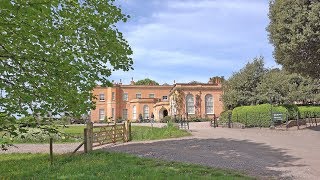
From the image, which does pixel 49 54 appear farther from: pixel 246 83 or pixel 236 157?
pixel 246 83

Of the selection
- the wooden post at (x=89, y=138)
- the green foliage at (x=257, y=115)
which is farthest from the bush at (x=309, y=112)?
the wooden post at (x=89, y=138)

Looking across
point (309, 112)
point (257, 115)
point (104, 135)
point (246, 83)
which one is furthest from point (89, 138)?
point (246, 83)

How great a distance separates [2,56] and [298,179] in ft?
26.4

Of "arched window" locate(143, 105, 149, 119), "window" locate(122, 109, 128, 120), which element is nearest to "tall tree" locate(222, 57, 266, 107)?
"arched window" locate(143, 105, 149, 119)

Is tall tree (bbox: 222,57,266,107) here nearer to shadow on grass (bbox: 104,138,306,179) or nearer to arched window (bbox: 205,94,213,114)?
arched window (bbox: 205,94,213,114)

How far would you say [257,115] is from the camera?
105ft

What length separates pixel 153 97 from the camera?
254 ft

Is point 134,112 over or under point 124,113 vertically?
over

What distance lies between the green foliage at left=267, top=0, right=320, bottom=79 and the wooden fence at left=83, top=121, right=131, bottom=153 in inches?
447

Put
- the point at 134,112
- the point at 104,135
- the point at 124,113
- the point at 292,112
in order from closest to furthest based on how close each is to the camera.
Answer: the point at 104,135 < the point at 292,112 < the point at 134,112 < the point at 124,113

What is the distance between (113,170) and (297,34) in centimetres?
1571

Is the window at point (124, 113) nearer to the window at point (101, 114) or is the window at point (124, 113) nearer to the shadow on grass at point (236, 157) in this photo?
the window at point (101, 114)

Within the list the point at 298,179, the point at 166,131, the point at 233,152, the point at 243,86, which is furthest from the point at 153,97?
the point at 298,179

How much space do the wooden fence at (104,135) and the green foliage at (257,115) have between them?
1386 centimetres
